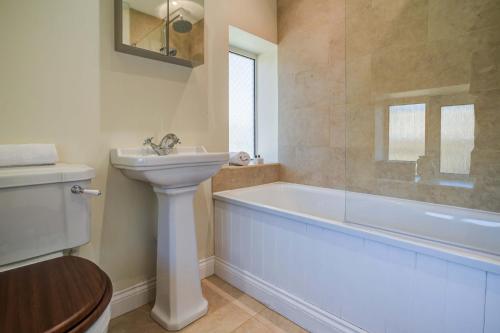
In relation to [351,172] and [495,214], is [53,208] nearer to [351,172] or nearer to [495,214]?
[351,172]

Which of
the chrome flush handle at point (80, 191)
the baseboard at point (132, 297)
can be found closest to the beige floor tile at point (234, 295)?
the baseboard at point (132, 297)

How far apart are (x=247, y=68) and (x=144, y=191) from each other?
166 centimetres

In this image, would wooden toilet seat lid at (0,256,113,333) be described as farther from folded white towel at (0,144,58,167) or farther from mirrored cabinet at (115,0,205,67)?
mirrored cabinet at (115,0,205,67)

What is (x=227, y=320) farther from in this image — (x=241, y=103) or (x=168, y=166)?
(x=241, y=103)

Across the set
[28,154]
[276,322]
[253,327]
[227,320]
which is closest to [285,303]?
[276,322]

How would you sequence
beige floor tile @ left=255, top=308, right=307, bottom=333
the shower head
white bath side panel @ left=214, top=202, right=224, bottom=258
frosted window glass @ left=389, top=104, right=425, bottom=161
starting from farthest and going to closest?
1. white bath side panel @ left=214, top=202, right=224, bottom=258
2. frosted window glass @ left=389, top=104, right=425, bottom=161
3. the shower head
4. beige floor tile @ left=255, top=308, right=307, bottom=333

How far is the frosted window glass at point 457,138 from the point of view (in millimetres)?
1612

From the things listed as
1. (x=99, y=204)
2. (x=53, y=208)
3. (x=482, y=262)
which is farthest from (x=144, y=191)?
(x=482, y=262)

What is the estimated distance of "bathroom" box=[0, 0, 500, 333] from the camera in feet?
3.38

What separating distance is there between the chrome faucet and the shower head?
68cm

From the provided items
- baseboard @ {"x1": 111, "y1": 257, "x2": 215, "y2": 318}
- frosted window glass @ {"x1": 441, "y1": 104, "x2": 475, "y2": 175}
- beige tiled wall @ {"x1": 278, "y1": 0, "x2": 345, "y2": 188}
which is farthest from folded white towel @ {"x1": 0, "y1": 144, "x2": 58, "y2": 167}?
frosted window glass @ {"x1": 441, "y1": 104, "x2": 475, "y2": 175}

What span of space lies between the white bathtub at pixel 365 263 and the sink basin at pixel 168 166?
0.44 meters

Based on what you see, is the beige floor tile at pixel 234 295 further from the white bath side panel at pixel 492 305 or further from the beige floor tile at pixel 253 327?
the white bath side panel at pixel 492 305

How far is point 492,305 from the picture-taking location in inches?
35.6
